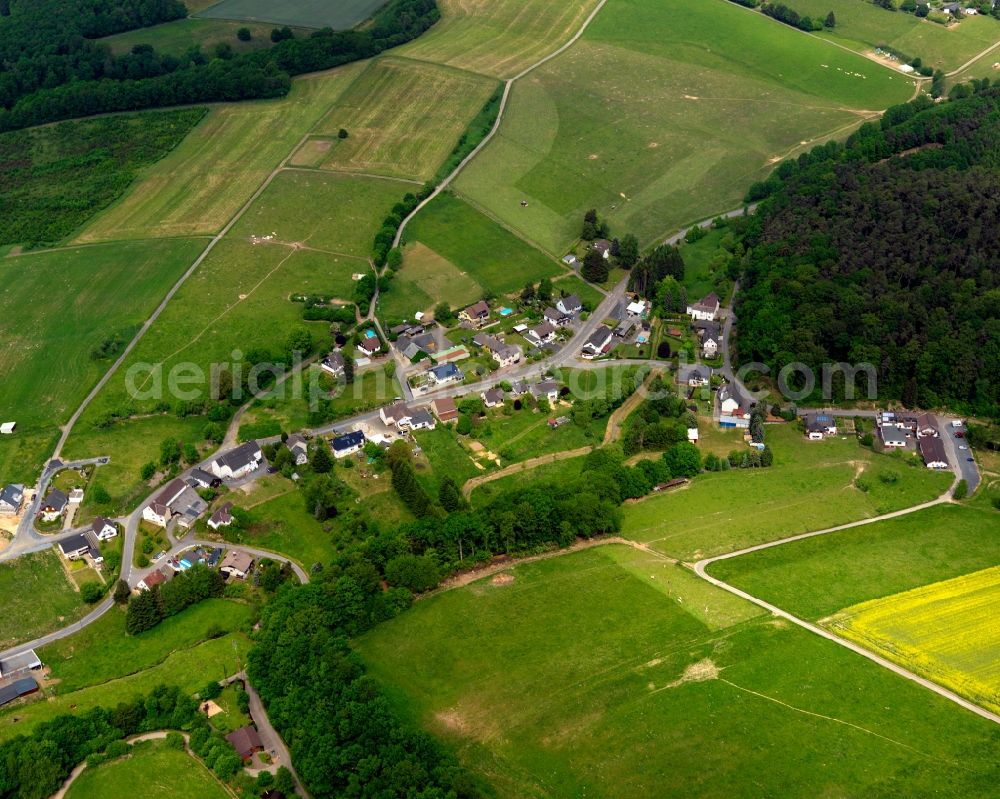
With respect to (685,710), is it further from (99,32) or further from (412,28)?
(99,32)

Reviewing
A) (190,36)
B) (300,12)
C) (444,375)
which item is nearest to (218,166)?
(190,36)

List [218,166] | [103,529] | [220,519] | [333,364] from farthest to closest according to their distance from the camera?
[218,166]
[333,364]
[220,519]
[103,529]

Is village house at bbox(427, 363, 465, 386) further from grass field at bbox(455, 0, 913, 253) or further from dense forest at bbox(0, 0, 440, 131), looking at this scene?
dense forest at bbox(0, 0, 440, 131)

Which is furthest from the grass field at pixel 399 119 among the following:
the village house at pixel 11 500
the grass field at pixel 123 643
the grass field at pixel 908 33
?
the grass field at pixel 123 643

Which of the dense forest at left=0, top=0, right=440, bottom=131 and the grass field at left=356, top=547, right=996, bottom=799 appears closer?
the grass field at left=356, top=547, right=996, bottom=799

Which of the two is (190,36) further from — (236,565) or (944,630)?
(944,630)

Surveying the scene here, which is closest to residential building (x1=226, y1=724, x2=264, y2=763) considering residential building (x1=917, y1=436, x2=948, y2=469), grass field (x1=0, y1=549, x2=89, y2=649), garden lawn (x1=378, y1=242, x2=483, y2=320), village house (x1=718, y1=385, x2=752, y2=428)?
grass field (x1=0, y1=549, x2=89, y2=649)
